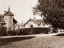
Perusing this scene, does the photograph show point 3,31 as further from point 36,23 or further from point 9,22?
point 36,23

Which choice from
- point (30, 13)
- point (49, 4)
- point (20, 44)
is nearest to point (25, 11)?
point (30, 13)

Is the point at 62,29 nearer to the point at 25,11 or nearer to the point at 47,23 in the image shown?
the point at 47,23

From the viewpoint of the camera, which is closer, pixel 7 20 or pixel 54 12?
pixel 7 20

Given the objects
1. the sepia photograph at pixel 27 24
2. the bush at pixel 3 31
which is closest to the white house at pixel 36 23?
the sepia photograph at pixel 27 24

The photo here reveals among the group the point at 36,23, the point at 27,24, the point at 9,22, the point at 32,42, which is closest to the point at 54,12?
the point at 36,23

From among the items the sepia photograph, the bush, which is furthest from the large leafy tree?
the bush

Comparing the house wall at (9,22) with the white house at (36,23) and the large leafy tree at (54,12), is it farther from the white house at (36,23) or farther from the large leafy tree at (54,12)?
the large leafy tree at (54,12)

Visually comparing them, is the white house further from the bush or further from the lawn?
the bush
